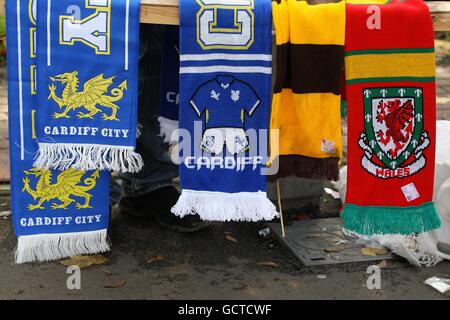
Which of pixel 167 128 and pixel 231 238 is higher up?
pixel 167 128

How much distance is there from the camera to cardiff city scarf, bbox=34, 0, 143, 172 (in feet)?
8.30

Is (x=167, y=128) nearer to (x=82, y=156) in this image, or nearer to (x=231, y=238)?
(x=231, y=238)

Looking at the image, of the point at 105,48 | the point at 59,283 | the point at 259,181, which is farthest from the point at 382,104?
the point at 59,283

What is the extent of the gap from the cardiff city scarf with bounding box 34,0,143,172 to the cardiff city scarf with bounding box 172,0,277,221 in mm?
214

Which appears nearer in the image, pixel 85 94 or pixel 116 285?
pixel 85 94

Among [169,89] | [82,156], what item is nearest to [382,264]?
[169,89]

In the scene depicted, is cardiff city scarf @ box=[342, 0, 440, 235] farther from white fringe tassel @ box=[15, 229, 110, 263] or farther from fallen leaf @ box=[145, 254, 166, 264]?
white fringe tassel @ box=[15, 229, 110, 263]

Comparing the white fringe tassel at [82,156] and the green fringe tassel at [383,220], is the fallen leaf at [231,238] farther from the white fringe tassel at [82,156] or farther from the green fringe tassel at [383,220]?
the white fringe tassel at [82,156]

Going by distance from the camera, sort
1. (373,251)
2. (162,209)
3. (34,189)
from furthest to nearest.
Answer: (162,209) → (373,251) → (34,189)

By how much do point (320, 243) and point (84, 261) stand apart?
1.08 meters

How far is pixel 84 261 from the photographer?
3.00m

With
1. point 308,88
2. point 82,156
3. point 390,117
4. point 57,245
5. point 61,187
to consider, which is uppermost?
point 308,88

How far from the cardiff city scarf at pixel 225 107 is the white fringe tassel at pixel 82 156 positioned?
25 cm

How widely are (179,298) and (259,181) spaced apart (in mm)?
569
